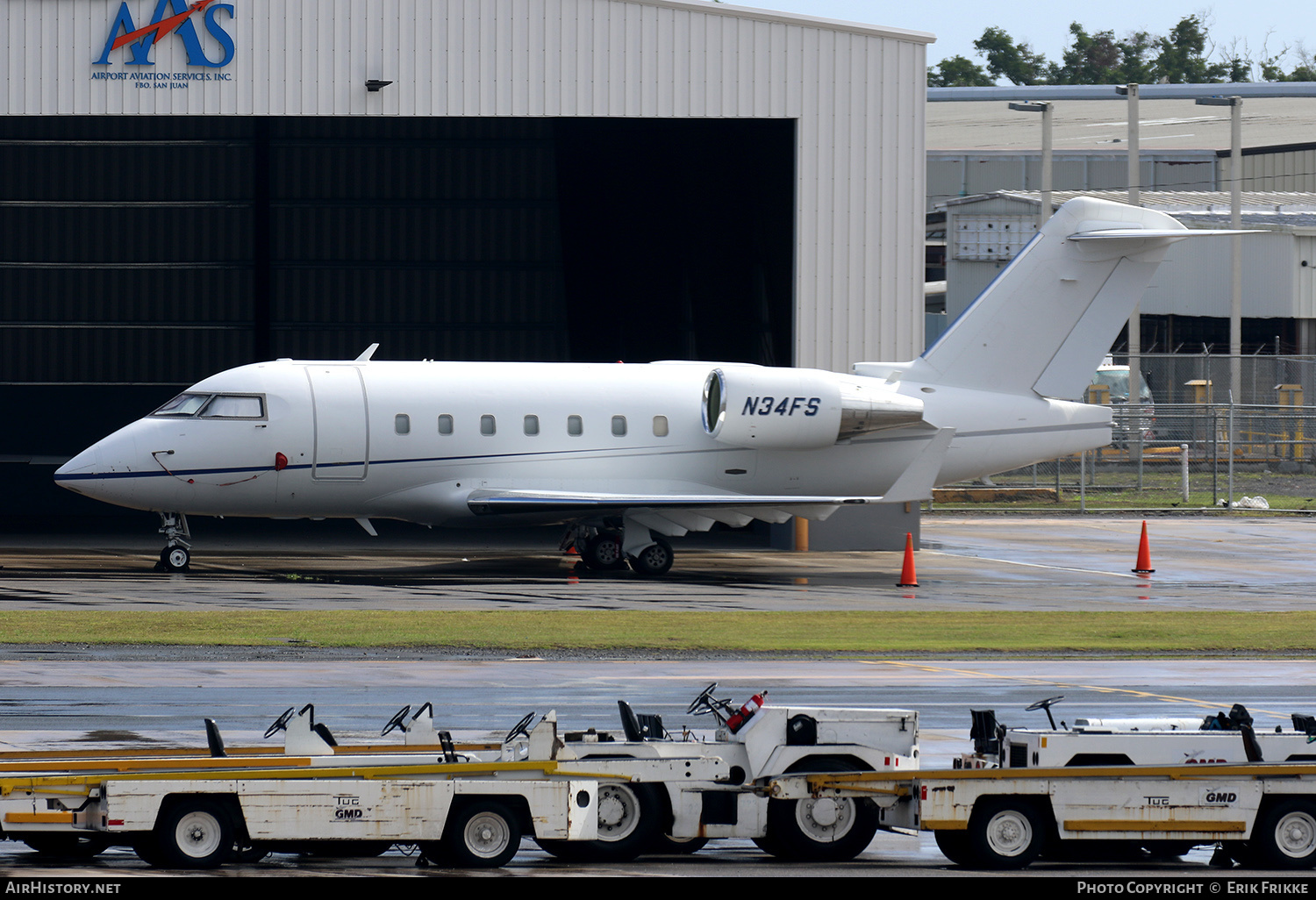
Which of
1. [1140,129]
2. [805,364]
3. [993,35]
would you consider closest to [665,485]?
[805,364]

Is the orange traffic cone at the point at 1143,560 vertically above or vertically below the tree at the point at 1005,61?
below

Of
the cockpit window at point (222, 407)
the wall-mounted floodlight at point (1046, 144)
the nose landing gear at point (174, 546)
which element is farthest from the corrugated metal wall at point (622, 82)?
the wall-mounted floodlight at point (1046, 144)

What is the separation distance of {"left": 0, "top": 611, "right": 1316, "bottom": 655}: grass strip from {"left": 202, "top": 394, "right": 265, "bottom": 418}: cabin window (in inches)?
250

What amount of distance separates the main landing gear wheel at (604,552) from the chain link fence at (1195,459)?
64.5 ft

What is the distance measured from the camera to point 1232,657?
830 inches

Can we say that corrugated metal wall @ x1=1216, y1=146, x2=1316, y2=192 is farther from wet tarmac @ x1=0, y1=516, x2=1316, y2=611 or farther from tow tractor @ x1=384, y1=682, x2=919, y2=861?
tow tractor @ x1=384, y1=682, x2=919, y2=861

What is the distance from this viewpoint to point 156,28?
1341 inches

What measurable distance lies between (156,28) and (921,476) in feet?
60.9

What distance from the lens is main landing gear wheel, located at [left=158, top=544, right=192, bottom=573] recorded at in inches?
1171

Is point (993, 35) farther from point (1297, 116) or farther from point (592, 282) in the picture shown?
point (592, 282)

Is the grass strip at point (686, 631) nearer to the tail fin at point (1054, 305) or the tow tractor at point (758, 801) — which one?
the tail fin at point (1054, 305)

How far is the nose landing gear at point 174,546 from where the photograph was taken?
2977 cm

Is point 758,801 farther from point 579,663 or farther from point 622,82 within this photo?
point 622,82
